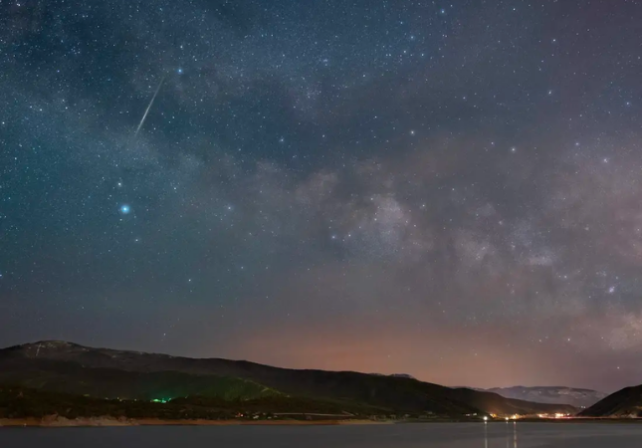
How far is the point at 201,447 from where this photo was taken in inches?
3617

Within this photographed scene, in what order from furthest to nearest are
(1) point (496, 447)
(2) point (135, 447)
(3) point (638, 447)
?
1. (1) point (496, 447)
2. (3) point (638, 447)
3. (2) point (135, 447)

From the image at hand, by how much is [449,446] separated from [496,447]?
8.79 metres

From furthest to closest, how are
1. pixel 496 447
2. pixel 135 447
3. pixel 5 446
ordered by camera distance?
pixel 496 447
pixel 135 447
pixel 5 446

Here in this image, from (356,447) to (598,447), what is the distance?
134 feet

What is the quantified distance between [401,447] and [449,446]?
1429 cm

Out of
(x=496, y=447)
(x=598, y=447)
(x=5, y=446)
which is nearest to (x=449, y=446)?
(x=496, y=447)

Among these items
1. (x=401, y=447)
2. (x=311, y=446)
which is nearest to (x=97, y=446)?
(x=311, y=446)

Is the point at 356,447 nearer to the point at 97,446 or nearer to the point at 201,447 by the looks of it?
the point at 201,447

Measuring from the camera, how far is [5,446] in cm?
8412

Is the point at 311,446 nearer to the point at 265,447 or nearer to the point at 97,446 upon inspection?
the point at 265,447

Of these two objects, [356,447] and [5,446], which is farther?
[356,447]

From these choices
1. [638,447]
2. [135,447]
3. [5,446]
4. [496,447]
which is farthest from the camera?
[496,447]

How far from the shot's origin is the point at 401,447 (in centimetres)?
9231

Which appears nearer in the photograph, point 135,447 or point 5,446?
point 5,446
